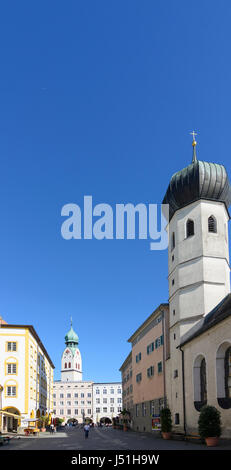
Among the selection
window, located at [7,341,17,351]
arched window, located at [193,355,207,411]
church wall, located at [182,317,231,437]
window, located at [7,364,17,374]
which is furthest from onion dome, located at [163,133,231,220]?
window, located at [7,364,17,374]

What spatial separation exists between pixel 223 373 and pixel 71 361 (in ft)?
515

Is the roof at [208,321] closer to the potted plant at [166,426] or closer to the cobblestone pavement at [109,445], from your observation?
the potted plant at [166,426]

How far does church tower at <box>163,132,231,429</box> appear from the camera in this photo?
40.8m

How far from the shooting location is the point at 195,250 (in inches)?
1642

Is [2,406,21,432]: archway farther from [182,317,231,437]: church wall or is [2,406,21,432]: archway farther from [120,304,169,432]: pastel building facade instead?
[182,317,231,437]: church wall

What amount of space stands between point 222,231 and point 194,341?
961cm

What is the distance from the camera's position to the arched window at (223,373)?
1236 inches

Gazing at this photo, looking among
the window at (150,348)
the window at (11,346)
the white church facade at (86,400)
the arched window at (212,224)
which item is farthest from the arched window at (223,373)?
the white church facade at (86,400)

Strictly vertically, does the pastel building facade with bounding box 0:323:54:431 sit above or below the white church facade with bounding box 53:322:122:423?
above

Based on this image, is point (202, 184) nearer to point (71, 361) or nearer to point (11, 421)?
point (11, 421)

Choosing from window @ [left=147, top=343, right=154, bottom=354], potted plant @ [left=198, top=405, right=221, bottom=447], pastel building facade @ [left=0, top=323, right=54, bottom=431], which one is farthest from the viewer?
pastel building facade @ [left=0, top=323, right=54, bottom=431]

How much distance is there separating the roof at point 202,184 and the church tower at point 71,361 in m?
146

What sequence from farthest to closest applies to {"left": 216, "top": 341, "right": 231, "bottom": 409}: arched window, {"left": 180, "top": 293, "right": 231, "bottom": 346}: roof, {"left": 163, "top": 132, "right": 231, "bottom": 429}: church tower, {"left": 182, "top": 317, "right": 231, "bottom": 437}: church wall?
{"left": 163, "top": 132, "right": 231, "bottom": 429}: church tower
{"left": 180, "top": 293, "right": 231, "bottom": 346}: roof
{"left": 216, "top": 341, "right": 231, "bottom": 409}: arched window
{"left": 182, "top": 317, "right": 231, "bottom": 437}: church wall
